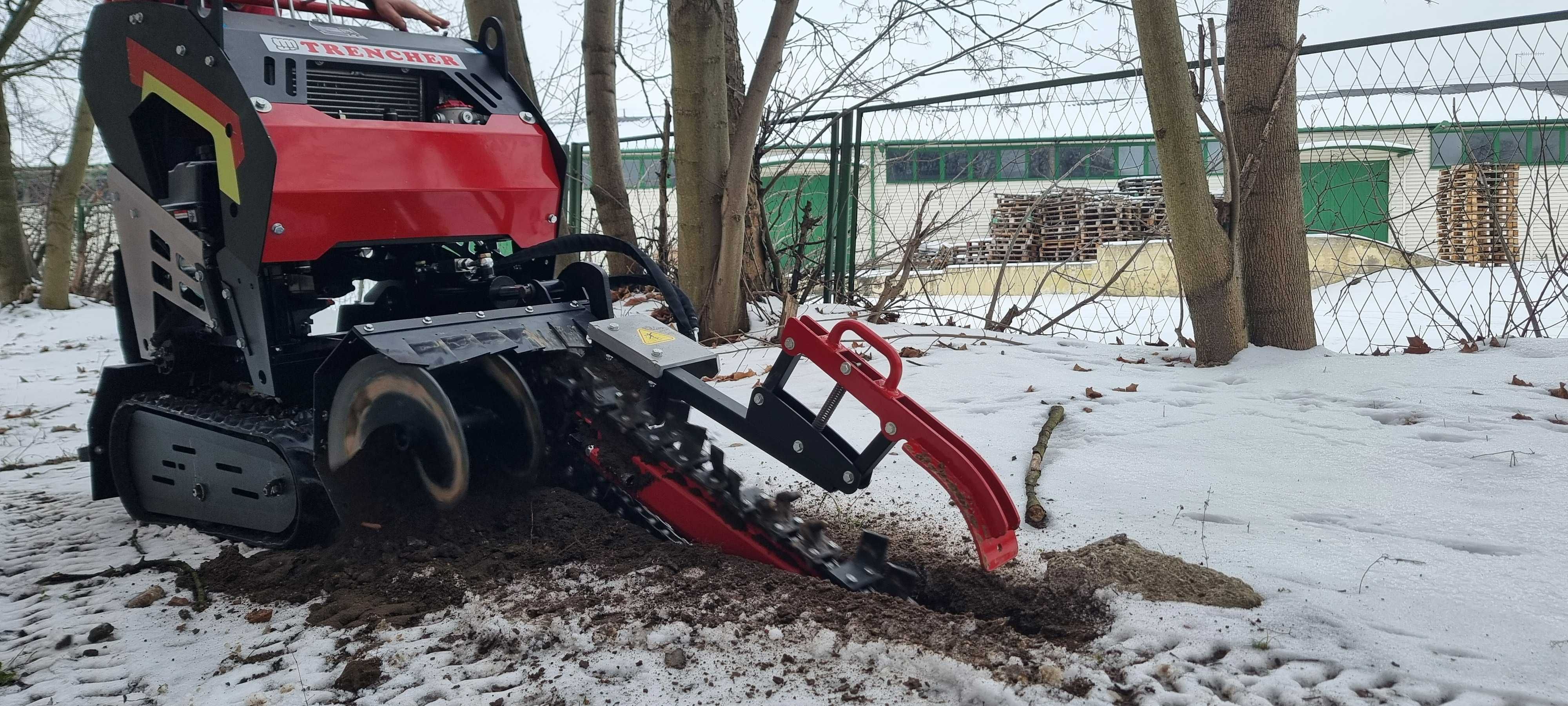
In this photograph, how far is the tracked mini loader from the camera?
2795mm

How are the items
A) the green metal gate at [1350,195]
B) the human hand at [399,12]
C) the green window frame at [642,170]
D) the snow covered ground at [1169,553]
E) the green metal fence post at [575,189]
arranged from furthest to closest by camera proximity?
the green window frame at [642,170] → the green metal fence post at [575,189] → the green metal gate at [1350,195] → the human hand at [399,12] → the snow covered ground at [1169,553]

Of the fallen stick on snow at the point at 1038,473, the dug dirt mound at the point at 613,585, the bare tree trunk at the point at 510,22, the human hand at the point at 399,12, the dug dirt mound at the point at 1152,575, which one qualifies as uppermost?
the bare tree trunk at the point at 510,22

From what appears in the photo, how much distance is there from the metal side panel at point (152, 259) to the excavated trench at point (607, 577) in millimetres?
906

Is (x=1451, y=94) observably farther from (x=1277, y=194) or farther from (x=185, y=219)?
(x=185, y=219)

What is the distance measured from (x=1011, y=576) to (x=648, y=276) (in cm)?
145

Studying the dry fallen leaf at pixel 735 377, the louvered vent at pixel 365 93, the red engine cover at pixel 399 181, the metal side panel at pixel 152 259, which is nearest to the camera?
the red engine cover at pixel 399 181

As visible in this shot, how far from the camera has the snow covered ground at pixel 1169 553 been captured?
7.46 feet

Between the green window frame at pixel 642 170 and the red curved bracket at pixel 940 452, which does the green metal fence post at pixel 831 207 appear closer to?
the green window frame at pixel 642 170

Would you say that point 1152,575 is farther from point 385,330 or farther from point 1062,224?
point 1062,224

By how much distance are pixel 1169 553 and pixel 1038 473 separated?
778 mm

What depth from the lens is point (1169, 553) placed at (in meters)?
3.02

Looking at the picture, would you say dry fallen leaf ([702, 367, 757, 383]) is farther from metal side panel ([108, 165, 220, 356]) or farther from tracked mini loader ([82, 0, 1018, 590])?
metal side panel ([108, 165, 220, 356])

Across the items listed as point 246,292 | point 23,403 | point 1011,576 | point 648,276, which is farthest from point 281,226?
point 23,403

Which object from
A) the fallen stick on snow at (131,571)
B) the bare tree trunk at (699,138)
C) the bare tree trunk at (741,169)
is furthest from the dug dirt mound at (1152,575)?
the bare tree trunk at (699,138)
